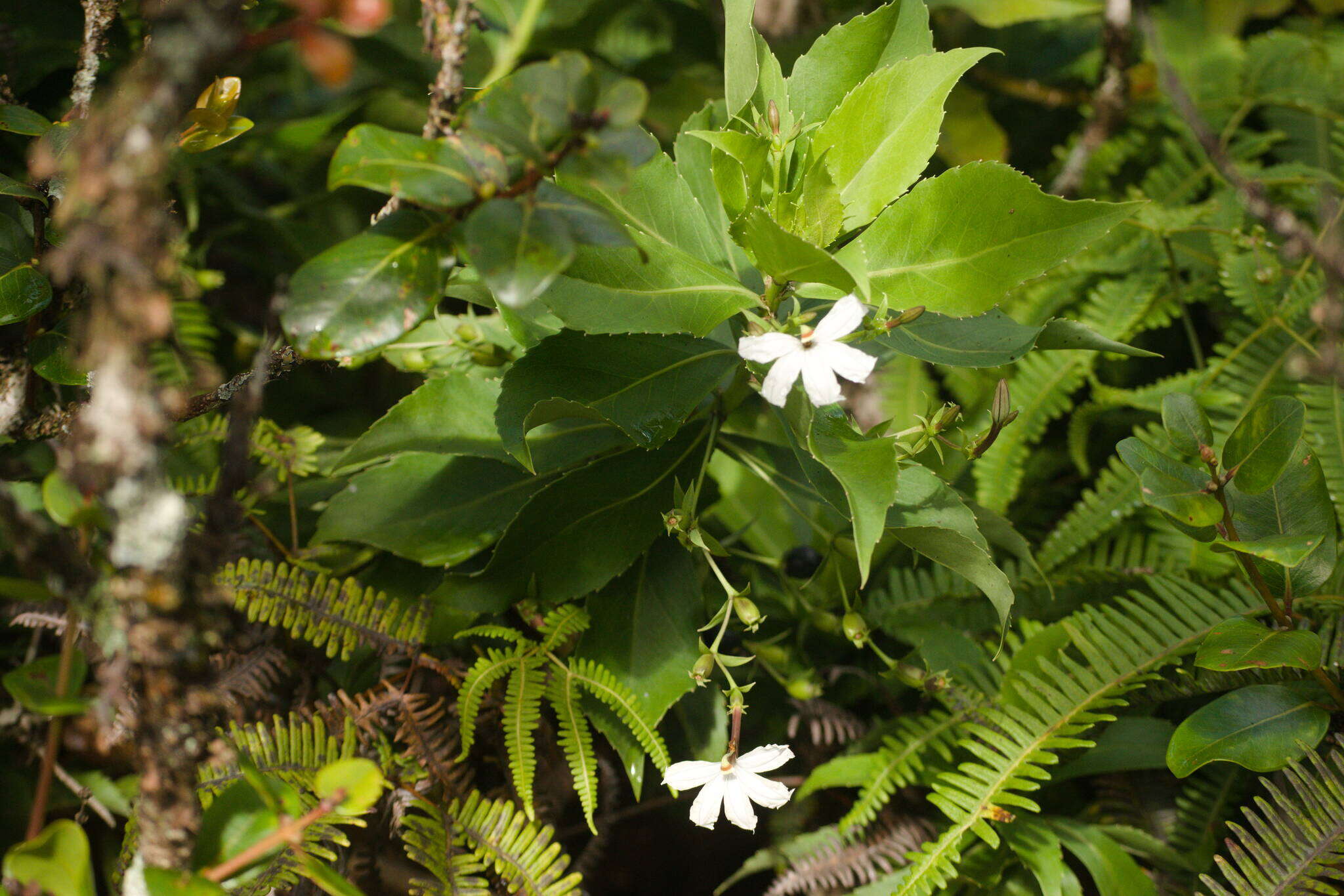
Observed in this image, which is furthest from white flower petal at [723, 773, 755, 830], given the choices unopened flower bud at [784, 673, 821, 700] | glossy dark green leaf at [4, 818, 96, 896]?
glossy dark green leaf at [4, 818, 96, 896]

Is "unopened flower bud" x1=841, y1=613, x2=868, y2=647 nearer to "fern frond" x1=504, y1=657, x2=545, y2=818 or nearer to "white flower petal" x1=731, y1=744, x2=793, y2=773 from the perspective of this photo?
"white flower petal" x1=731, y1=744, x2=793, y2=773

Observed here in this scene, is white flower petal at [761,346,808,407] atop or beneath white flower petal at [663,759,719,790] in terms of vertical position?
atop

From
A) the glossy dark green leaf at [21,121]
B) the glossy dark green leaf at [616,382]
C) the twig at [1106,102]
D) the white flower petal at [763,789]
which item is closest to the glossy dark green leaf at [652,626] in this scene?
the white flower petal at [763,789]

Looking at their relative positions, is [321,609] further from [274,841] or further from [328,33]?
[328,33]

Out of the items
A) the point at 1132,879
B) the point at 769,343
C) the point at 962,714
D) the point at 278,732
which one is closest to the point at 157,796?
the point at 278,732

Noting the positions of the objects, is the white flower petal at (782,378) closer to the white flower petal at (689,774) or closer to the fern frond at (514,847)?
the white flower petal at (689,774)

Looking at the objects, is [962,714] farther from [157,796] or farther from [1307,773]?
[157,796]
